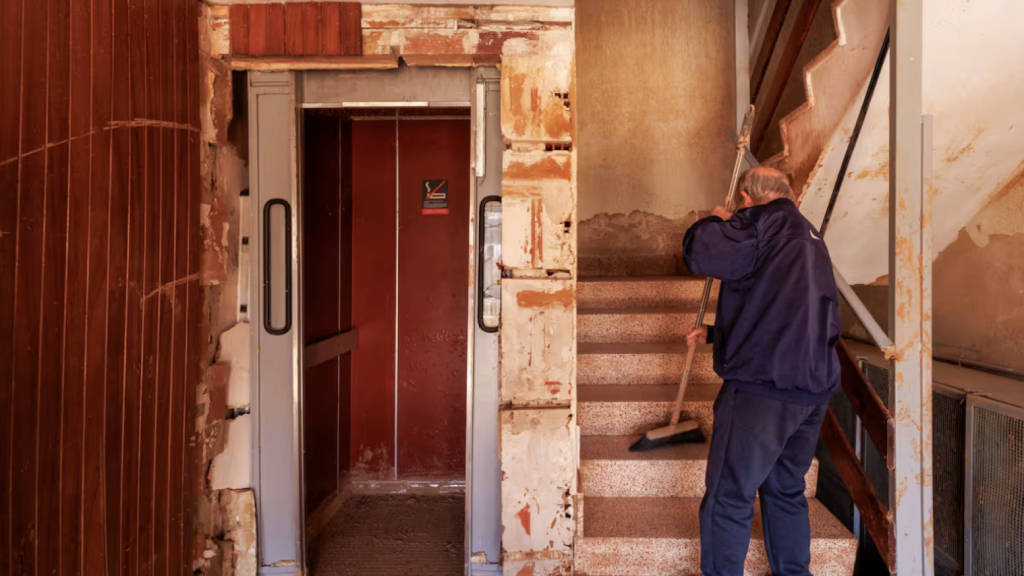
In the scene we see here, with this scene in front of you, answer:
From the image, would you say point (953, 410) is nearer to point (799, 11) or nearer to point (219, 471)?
point (799, 11)

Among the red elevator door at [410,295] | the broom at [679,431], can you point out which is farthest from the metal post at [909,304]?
the red elevator door at [410,295]

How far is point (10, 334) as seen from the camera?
152 cm

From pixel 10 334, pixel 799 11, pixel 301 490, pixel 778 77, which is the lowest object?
pixel 301 490

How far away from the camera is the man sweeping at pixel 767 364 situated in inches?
77.9

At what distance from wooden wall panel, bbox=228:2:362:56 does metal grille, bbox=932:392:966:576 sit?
2.92 metres

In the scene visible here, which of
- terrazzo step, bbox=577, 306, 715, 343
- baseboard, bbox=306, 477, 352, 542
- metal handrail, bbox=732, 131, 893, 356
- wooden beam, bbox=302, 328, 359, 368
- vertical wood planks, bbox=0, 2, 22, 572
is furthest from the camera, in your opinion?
terrazzo step, bbox=577, 306, 715, 343

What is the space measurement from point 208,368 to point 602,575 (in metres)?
1.91

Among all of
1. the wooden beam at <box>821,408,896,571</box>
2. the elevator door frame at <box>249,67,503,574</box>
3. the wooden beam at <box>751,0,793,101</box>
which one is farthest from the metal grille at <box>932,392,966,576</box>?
the wooden beam at <box>751,0,793,101</box>

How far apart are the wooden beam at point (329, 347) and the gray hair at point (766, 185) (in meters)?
2.07

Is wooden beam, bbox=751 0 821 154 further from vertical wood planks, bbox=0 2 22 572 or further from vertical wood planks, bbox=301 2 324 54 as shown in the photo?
vertical wood planks, bbox=0 2 22 572

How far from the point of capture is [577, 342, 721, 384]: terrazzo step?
316 centimetres

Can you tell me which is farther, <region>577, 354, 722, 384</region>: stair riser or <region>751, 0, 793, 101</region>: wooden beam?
<region>751, 0, 793, 101</region>: wooden beam

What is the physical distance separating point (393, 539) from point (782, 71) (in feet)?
12.5

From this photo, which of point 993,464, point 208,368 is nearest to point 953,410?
point 993,464
